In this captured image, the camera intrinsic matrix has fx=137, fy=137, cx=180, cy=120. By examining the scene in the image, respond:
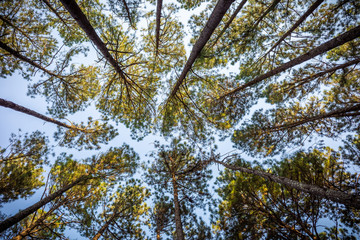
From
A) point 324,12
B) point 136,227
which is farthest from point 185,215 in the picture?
point 324,12

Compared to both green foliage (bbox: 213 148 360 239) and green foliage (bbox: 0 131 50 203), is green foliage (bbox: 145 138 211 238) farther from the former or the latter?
green foliage (bbox: 0 131 50 203)

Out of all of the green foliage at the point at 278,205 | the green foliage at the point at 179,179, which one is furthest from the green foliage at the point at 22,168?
the green foliage at the point at 278,205

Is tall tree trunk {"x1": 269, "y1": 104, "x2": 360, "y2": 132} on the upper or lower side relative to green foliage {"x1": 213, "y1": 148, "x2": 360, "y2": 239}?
upper

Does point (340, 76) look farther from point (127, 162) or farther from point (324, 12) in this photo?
point (127, 162)

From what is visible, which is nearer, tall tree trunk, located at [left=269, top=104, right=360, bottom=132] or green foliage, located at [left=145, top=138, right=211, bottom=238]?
tall tree trunk, located at [left=269, top=104, right=360, bottom=132]

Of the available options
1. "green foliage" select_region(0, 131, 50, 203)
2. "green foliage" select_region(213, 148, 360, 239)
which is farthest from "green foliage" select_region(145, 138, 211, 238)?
"green foliage" select_region(0, 131, 50, 203)

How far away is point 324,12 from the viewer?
4.53 meters

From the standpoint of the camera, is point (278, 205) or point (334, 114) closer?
point (334, 114)

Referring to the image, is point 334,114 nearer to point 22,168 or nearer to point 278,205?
point 278,205

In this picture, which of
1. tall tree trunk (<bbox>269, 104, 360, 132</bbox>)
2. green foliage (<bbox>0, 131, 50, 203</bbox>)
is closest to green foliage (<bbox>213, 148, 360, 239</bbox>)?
tall tree trunk (<bbox>269, 104, 360, 132</bbox>)

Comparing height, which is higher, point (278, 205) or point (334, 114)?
point (334, 114)

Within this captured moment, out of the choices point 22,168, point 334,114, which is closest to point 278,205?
point 334,114

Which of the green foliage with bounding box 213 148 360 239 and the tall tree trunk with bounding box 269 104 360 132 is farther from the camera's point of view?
the green foliage with bounding box 213 148 360 239

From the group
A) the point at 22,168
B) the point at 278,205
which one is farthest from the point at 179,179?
the point at 22,168
